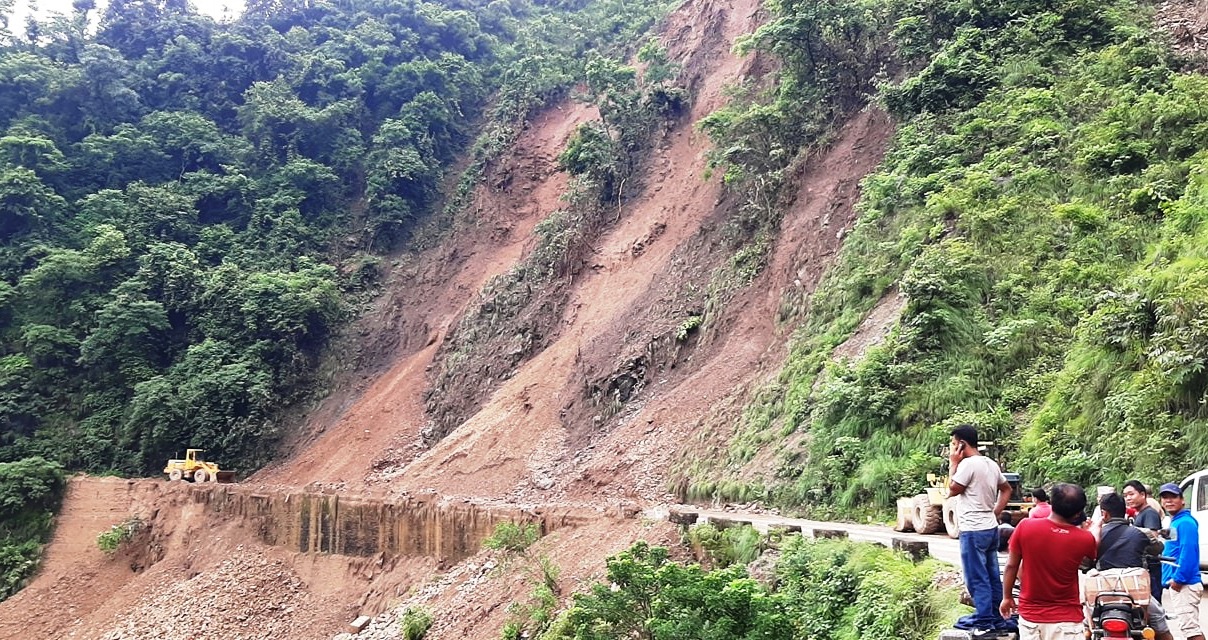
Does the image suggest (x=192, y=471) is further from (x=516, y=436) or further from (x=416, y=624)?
(x=416, y=624)

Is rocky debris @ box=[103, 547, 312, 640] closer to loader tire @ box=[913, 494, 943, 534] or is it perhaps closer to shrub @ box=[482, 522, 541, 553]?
shrub @ box=[482, 522, 541, 553]

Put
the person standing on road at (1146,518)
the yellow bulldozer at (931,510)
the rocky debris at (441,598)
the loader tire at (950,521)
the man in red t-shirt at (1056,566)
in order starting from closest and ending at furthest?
the man in red t-shirt at (1056,566), the person standing on road at (1146,518), the loader tire at (950,521), the yellow bulldozer at (931,510), the rocky debris at (441,598)

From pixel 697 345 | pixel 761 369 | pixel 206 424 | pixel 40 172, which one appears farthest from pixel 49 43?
pixel 761 369

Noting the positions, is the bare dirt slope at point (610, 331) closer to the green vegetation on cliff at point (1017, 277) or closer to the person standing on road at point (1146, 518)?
the green vegetation on cliff at point (1017, 277)

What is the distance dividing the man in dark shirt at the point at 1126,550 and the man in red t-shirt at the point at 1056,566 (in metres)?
0.42

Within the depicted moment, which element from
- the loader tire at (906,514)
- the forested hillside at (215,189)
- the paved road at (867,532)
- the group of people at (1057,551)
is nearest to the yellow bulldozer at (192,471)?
the forested hillside at (215,189)

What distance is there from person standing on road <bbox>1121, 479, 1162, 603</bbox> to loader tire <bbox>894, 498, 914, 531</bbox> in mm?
4725

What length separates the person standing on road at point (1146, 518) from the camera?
5434 mm

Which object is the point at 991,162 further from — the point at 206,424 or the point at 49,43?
the point at 49,43

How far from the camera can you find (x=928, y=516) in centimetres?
1045

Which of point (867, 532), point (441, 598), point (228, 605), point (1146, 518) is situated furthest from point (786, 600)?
point (228, 605)

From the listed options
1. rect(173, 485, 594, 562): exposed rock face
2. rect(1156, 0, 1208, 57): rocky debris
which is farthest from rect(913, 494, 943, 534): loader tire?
rect(1156, 0, 1208, 57): rocky debris

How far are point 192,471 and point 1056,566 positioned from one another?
92.4ft

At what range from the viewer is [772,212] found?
22828 mm
